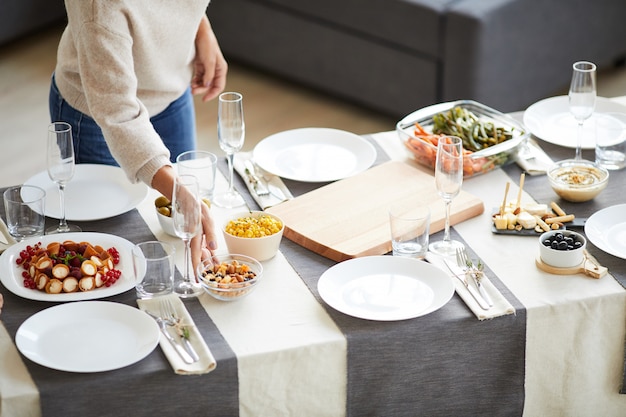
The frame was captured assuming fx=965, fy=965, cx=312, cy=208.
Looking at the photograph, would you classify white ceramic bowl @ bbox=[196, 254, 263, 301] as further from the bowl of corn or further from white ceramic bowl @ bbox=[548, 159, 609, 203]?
white ceramic bowl @ bbox=[548, 159, 609, 203]

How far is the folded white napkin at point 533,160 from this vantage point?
2.42 meters

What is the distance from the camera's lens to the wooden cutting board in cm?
209

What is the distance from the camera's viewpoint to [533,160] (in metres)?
2.47

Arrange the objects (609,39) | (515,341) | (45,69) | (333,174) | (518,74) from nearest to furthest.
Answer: (515,341)
(333,174)
(518,74)
(609,39)
(45,69)

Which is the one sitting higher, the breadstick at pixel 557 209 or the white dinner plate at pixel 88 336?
the white dinner plate at pixel 88 336

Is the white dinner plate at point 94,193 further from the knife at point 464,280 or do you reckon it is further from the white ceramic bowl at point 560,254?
the white ceramic bowl at point 560,254

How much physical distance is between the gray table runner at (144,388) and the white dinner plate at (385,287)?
0.25 m

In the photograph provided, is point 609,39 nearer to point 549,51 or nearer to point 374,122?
point 549,51

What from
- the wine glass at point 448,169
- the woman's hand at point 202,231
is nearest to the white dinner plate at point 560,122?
the wine glass at point 448,169

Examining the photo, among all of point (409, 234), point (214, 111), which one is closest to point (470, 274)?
point (409, 234)

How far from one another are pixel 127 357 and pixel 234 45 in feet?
10.7

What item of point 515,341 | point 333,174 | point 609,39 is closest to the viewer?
point 515,341

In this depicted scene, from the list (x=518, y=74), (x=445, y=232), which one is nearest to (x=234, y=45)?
(x=518, y=74)

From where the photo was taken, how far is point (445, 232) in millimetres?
2113
